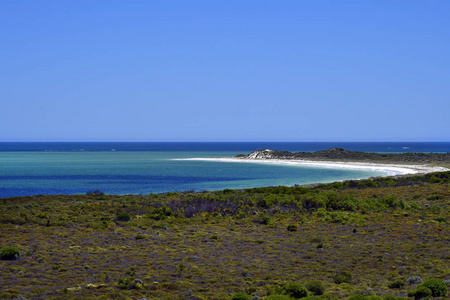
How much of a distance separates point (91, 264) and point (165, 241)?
4.83 meters

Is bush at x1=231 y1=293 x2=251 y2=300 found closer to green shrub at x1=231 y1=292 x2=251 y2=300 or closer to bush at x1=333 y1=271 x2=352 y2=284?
green shrub at x1=231 y1=292 x2=251 y2=300

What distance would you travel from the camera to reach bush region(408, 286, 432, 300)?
11.9 meters

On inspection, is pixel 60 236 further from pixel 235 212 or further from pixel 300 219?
pixel 300 219

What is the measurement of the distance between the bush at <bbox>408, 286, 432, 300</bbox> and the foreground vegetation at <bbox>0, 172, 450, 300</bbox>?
26mm

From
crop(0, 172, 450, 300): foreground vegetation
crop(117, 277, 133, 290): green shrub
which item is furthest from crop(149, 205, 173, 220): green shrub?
crop(117, 277, 133, 290): green shrub

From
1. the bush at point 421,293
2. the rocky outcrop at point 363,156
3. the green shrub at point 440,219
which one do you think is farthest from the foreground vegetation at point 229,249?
the rocky outcrop at point 363,156

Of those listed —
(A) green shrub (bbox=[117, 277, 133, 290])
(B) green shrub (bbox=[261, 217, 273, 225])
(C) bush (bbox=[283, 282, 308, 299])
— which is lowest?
(B) green shrub (bbox=[261, 217, 273, 225])

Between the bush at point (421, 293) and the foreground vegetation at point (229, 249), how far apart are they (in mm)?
26

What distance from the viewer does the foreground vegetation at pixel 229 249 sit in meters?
12.9

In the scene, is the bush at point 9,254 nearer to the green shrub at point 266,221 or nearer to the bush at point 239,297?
the bush at point 239,297

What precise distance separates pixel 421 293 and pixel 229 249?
8235mm

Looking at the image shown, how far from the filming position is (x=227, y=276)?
46.9ft

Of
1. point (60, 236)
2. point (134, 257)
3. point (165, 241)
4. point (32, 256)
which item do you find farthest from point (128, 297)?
point (60, 236)

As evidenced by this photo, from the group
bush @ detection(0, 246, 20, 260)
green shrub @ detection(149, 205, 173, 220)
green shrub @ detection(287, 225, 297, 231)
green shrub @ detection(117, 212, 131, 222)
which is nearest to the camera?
bush @ detection(0, 246, 20, 260)
